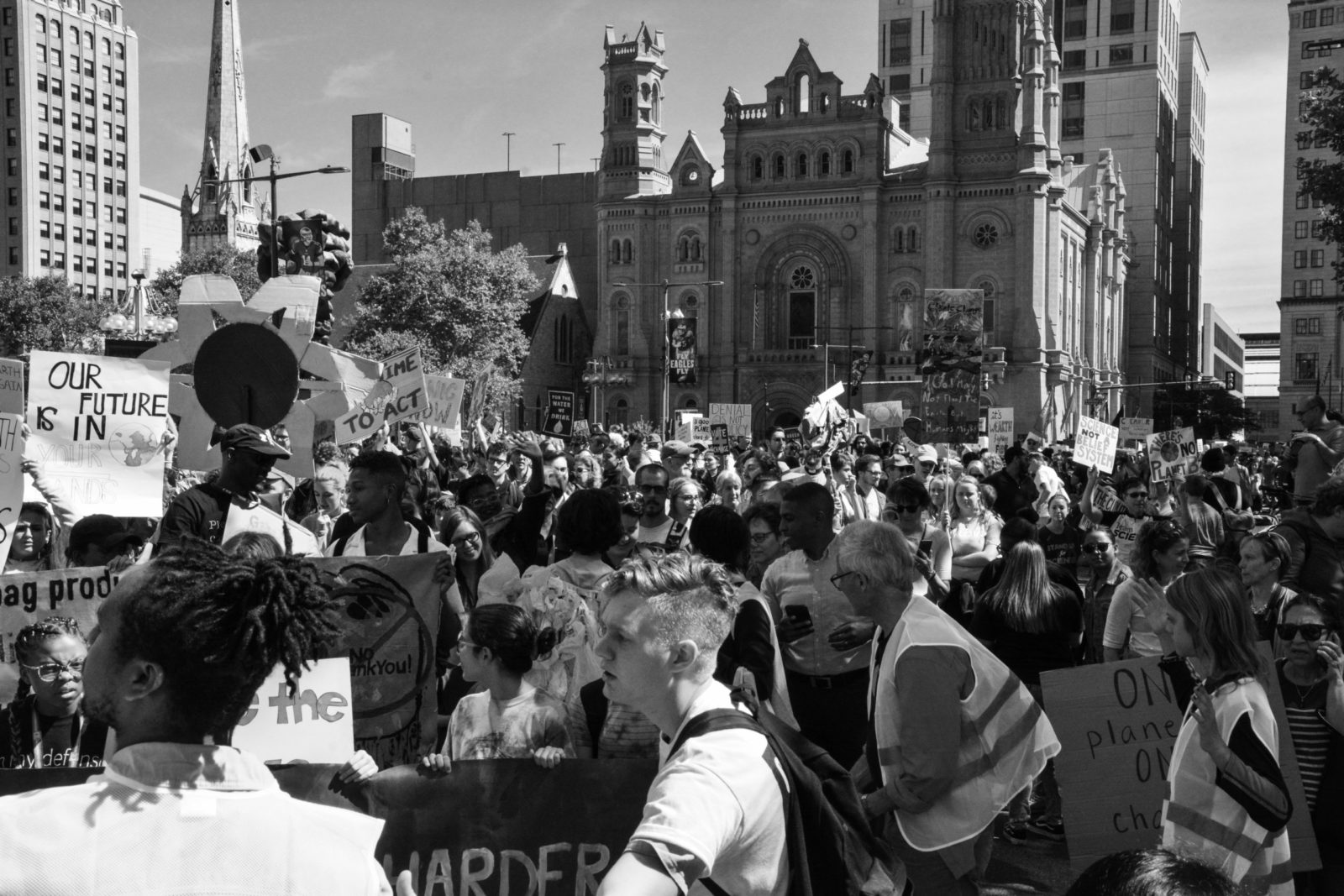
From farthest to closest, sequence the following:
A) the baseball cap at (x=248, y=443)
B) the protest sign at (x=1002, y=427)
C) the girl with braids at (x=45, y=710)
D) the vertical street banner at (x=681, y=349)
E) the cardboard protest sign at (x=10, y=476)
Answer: the vertical street banner at (x=681, y=349)
the protest sign at (x=1002, y=427)
the cardboard protest sign at (x=10, y=476)
the baseball cap at (x=248, y=443)
the girl with braids at (x=45, y=710)

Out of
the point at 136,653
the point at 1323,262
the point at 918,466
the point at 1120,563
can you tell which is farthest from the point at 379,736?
the point at 1323,262

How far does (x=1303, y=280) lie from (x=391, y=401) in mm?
105231

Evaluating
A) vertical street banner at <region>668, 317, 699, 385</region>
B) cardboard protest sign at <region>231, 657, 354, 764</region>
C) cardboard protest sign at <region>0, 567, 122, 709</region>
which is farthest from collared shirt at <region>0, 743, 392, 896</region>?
vertical street banner at <region>668, 317, 699, 385</region>

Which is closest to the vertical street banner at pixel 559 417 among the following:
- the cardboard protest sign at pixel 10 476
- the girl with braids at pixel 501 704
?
the cardboard protest sign at pixel 10 476

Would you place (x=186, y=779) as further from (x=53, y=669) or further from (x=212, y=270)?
(x=212, y=270)

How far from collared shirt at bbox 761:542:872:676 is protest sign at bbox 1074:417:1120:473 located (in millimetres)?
9281

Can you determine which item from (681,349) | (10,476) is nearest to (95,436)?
(10,476)

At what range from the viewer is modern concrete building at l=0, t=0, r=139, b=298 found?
3671 inches

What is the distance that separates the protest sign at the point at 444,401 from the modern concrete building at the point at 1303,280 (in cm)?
9485

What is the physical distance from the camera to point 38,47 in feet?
308

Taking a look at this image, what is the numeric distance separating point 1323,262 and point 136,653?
11263cm

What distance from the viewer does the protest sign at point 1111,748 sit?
516 centimetres

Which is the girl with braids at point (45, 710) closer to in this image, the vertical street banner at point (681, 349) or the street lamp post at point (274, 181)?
the street lamp post at point (274, 181)

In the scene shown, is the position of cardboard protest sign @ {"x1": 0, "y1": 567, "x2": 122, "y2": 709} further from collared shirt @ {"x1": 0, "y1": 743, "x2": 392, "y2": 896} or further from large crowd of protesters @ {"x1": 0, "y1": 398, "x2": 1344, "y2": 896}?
collared shirt @ {"x1": 0, "y1": 743, "x2": 392, "y2": 896}
